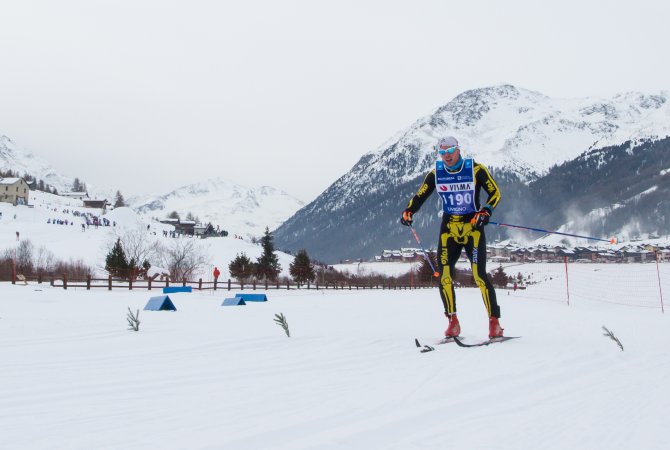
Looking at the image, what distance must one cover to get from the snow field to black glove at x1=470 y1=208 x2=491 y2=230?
1288 millimetres

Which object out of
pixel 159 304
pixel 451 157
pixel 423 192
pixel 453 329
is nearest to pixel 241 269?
pixel 159 304

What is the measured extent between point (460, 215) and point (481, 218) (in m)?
0.33

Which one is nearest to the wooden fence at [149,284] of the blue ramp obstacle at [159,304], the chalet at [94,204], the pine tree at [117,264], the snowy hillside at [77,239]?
the pine tree at [117,264]

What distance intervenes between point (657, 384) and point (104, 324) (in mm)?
7393

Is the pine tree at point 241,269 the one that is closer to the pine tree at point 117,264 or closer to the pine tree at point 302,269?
the pine tree at point 302,269

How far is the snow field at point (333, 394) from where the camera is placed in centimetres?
238

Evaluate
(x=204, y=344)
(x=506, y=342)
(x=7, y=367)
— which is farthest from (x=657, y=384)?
(x=7, y=367)

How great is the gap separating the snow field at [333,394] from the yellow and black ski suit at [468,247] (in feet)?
1.95

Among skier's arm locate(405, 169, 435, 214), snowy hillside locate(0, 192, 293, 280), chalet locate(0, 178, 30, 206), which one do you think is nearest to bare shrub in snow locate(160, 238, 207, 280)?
snowy hillside locate(0, 192, 293, 280)

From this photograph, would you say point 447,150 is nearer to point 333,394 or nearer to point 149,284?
point 333,394

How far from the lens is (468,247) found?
20.1 feet

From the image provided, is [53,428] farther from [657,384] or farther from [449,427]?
[657,384]

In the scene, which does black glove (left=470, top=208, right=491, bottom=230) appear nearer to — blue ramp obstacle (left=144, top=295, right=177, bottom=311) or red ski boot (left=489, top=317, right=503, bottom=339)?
red ski boot (left=489, top=317, right=503, bottom=339)

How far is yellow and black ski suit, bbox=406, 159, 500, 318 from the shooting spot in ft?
19.9
